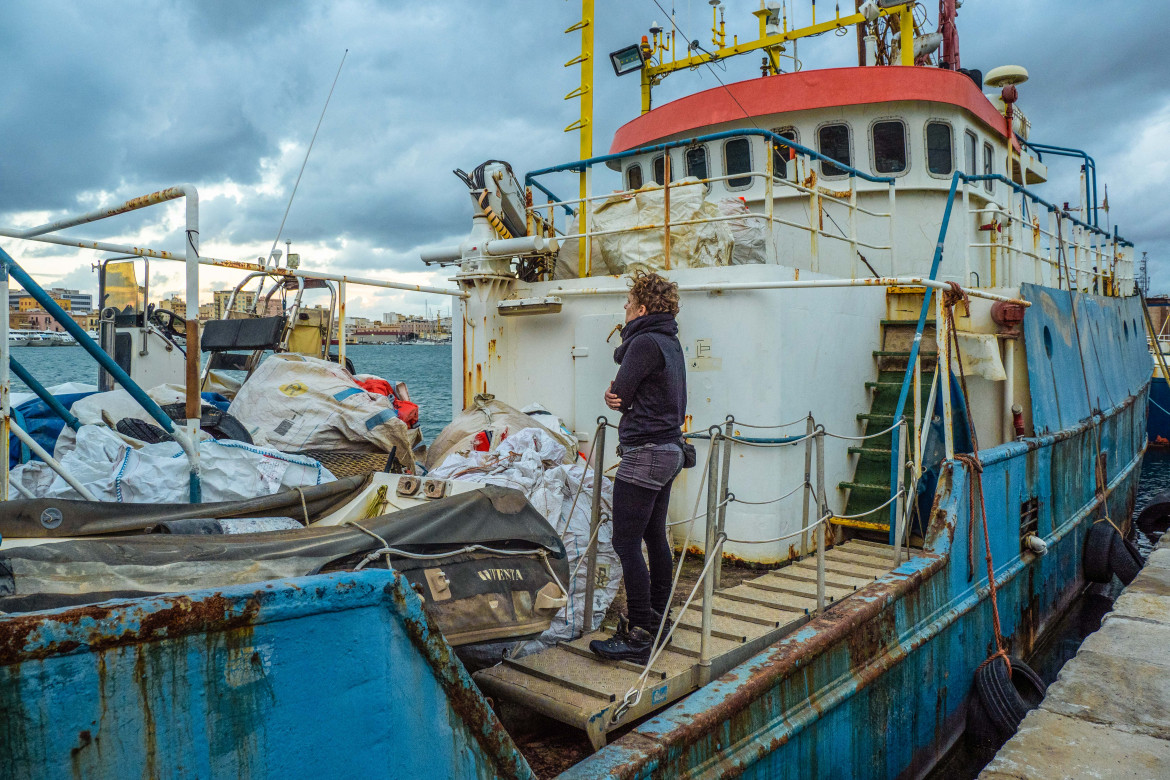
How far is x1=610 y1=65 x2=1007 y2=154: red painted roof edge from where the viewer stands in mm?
8008

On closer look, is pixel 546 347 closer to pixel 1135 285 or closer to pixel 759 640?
pixel 759 640

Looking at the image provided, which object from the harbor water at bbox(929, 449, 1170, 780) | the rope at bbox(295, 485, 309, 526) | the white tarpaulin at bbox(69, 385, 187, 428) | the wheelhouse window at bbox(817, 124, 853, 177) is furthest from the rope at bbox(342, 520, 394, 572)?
the wheelhouse window at bbox(817, 124, 853, 177)

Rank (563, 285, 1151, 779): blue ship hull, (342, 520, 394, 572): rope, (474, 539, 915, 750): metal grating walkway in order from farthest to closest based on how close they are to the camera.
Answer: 1. (563, 285, 1151, 779): blue ship hull
2. (474, 539, 915, 750): metal grating walkway
3. (342, 520, 394, 572): rope

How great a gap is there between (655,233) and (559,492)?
241 centimetres

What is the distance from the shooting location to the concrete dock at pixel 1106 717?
11.9ft

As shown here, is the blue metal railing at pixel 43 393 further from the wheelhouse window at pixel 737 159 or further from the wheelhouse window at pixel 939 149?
the wheelhouse window at pixel 939 149

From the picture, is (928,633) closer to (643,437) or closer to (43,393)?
(643,437)

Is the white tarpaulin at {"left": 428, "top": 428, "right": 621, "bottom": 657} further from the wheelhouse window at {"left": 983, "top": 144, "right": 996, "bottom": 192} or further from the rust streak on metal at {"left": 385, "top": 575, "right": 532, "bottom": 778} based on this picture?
the wheelhouse window at {"left": 983, "top": 144, "right": 996, "bottom": 192}

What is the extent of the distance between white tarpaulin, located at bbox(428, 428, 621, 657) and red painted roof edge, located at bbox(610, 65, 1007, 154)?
503cm

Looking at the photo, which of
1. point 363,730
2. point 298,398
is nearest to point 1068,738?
point 363,730

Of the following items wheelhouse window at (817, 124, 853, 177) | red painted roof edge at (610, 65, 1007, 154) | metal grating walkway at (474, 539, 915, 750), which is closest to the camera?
metal grating walkway at (474, 539, 915, 750)

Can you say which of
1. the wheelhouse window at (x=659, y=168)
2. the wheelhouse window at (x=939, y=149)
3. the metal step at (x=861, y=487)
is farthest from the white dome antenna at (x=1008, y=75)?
the metal step at (x=861, y=487)

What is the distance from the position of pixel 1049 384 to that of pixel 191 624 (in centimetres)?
758

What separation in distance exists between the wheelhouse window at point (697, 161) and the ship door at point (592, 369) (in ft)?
11.4
